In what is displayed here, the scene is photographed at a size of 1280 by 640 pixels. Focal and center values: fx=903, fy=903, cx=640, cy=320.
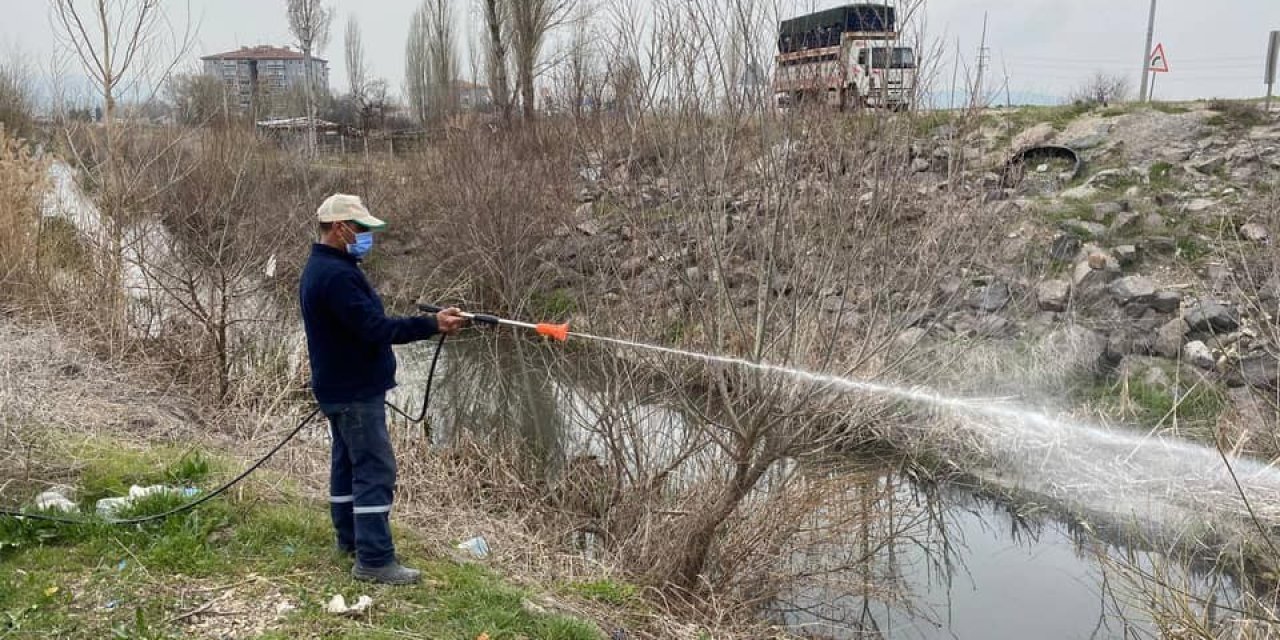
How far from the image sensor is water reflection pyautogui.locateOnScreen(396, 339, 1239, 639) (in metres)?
6.89

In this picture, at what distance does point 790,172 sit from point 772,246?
50 cm

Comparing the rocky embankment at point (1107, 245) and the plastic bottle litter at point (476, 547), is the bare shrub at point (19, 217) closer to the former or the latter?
the rocky embankment at point (1107, 245)

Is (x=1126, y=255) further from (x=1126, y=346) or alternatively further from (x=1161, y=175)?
(x=1161, y=175)

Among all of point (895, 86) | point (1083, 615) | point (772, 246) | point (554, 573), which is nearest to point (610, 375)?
point (554, 573)

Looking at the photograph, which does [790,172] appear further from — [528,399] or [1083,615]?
[528,399]

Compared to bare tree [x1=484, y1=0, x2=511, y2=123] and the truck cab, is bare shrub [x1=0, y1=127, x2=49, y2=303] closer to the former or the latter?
the truck cab

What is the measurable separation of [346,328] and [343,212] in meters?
0.54

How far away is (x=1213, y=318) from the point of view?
10.9 m

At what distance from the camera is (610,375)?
7.84 meters

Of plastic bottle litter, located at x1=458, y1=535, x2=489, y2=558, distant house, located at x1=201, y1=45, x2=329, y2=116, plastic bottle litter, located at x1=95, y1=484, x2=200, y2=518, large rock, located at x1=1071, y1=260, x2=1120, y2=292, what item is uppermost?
distant house, located at x1=201, y1=45, x2=329, y2=116

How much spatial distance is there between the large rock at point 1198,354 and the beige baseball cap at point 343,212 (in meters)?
9.88

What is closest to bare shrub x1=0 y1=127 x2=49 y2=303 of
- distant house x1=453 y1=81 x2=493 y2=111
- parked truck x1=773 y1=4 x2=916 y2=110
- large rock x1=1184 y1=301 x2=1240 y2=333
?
parked truck x1=773 y1=4 x2=916 y2=110

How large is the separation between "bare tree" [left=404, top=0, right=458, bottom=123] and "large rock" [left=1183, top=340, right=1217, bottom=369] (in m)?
17.8

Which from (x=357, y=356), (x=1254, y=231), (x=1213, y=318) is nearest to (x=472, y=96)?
(x=1254, y=231)
